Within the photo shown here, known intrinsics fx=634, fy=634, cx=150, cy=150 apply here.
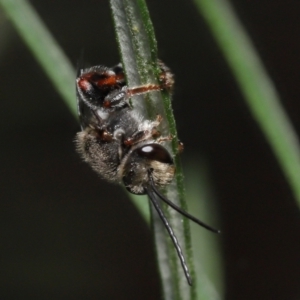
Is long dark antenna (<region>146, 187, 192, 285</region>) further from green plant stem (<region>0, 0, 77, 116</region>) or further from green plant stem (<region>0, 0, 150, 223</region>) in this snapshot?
green plant stem (<region>0, 0, 77, 116</region>)

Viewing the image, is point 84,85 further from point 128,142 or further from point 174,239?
point 174,239

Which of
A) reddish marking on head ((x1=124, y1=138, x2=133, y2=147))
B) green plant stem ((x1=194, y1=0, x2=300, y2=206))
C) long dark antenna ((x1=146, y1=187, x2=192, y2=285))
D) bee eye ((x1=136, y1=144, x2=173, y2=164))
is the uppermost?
green plant stem ((x1=194, y1=0, x2=300, y2=206))

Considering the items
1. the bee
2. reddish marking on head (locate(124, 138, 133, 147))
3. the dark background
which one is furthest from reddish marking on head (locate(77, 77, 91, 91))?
the dark background

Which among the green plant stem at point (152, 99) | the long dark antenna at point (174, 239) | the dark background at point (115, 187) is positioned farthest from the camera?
the dark background at point (115, 187)

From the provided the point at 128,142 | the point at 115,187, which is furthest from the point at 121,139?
the point at 115,187

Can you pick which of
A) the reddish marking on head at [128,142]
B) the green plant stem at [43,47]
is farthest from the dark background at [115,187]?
the reddish marking on head at [128,142]

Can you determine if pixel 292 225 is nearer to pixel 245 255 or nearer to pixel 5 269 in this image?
pixel 245 255

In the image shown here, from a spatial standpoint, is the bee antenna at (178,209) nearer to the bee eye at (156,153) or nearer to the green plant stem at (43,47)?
the bee eye at (156,153)
